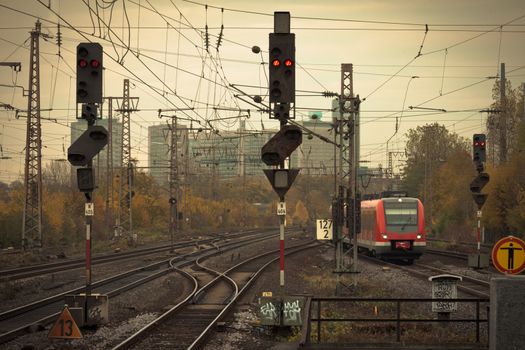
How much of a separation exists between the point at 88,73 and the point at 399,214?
25415 mm

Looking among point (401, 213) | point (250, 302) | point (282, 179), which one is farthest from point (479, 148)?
point (282, 179)

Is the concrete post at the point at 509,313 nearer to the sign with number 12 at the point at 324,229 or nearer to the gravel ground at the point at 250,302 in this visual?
the gravel ground at the point at 250,302

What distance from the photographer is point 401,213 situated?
3791 cm

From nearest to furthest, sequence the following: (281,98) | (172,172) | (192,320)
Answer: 1. (281,98)
2. (192,320)
3. (172,172)

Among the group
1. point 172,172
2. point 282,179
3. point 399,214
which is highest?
point 172,172

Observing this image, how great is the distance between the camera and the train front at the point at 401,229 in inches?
1480

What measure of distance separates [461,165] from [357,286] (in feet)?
174

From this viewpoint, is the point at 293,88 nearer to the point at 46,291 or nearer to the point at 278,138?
the point at 278,138

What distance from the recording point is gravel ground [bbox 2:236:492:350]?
15234 millimetres

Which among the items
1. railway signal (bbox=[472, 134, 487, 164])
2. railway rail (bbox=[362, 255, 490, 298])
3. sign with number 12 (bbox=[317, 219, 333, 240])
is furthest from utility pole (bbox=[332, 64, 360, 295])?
railway signal (bbox=[472, 134, 487, 164])

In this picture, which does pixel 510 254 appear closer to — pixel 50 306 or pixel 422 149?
pixel 50 306

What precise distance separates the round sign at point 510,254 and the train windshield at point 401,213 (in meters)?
A: 25.1

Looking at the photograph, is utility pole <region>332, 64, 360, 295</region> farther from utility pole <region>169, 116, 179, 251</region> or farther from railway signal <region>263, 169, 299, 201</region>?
utility pole <region>169, 116, 179, 251</region>

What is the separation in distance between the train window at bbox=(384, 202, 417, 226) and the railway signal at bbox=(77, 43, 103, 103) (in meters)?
24.9
